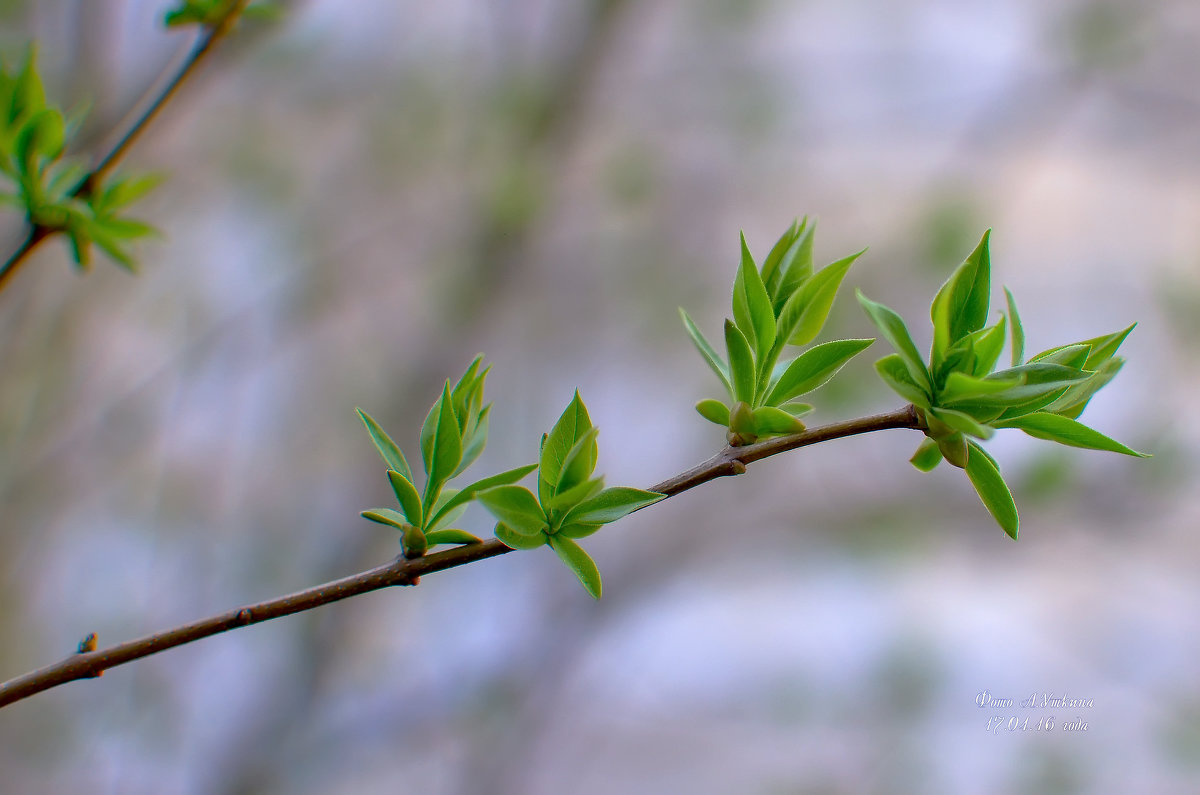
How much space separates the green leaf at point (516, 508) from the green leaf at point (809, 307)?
92mm

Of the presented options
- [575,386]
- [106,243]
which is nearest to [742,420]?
[106,243]

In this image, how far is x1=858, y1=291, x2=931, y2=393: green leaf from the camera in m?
0.20

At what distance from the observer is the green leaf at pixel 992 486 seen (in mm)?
212

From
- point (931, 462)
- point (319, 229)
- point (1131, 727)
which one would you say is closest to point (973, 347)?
point (931, 462)

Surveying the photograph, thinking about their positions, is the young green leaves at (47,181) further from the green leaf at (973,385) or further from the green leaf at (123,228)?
the green leaf at (973,385)

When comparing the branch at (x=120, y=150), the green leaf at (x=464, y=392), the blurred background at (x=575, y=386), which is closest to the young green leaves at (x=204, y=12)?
the branch at (x=120, y=150)

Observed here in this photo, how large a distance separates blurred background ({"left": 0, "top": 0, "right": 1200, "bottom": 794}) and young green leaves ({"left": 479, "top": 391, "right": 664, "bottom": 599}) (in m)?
1.10

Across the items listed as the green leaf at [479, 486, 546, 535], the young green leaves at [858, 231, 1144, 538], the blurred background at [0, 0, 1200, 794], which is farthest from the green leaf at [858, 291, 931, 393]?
the blurred background at [0, 0, 1200, 794]

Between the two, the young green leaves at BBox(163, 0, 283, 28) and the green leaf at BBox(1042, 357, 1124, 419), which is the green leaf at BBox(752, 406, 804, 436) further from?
the young green leaves at BBox(163, 0, 283, 28)

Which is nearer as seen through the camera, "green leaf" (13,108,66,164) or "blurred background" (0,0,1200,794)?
"green leaf" (13,108,66,164)

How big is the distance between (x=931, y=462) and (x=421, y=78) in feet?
5.38

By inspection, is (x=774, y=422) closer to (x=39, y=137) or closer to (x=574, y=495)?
(x=574, y=495)

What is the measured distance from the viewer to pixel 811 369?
0.74 ft

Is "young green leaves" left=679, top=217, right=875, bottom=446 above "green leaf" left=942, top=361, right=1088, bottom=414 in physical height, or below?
above
